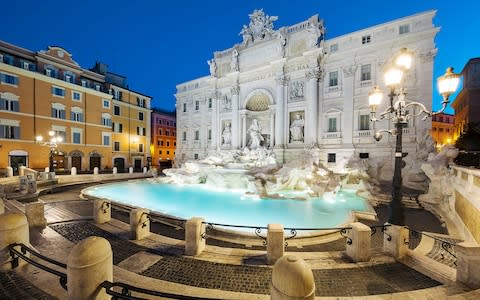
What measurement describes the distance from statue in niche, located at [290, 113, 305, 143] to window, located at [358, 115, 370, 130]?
523cm

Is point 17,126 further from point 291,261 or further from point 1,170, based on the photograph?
point 291,261

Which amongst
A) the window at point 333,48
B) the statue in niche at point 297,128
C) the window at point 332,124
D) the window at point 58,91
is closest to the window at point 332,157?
the window at point 332,124

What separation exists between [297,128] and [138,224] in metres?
18.6

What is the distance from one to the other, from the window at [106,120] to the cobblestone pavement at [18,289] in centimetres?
2971

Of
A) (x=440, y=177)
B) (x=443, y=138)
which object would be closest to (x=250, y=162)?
(x=440, y=177)

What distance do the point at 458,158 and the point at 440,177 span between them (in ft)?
8.56

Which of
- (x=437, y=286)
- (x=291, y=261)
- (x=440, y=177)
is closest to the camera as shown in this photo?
(x=291, y=261)

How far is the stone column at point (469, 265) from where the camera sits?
352 cm

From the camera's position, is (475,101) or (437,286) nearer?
(437,286)

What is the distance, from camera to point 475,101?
90.7ft

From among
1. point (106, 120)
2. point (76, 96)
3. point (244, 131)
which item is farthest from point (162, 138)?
point (244, 131)

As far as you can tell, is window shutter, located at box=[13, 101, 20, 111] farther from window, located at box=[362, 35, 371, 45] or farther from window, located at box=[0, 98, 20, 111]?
window, located at box=[362, 35, 371, 45]

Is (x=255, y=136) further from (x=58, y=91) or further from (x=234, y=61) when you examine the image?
(x=58, y=91)

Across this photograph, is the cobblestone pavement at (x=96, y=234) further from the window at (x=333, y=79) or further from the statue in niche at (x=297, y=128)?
the window at (x=333, y=79)
